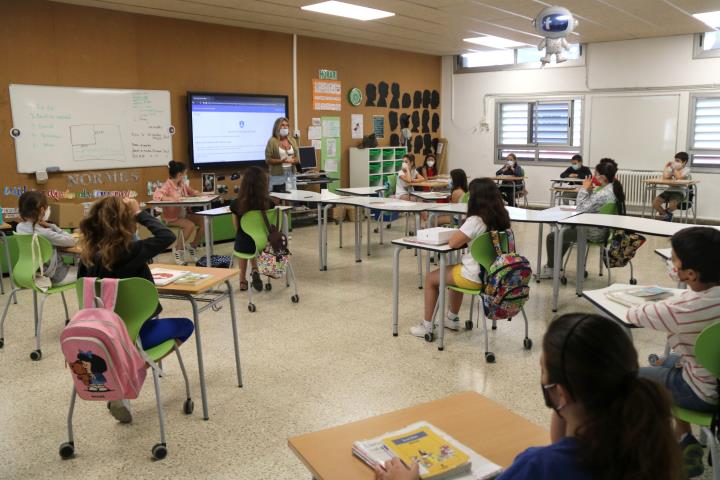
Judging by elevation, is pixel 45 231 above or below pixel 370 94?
below

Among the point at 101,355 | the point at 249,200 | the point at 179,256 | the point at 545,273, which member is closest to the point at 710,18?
the point at 545,273

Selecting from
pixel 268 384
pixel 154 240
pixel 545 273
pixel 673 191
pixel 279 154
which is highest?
pixel 279 154

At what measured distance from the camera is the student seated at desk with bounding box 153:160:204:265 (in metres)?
6.88

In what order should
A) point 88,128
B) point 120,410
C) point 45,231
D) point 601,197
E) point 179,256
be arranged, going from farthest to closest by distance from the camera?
1. point 88,128
2. point 179,256
3. point 601,197
4. point 45,231
5. point 120,410

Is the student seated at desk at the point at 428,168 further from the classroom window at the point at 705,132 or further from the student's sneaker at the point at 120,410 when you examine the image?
the student's sneaker at the point at 120,410

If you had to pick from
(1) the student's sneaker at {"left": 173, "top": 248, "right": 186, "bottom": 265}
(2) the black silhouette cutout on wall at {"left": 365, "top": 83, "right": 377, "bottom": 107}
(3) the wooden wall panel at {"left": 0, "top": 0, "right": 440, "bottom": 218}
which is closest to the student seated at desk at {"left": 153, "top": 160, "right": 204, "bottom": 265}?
(1) the student's sneaker at {"left": 173, "top": 248, "right": 186, "bottom": 265}

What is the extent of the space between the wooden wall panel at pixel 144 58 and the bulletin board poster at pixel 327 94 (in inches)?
5.3

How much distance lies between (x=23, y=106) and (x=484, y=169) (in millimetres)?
8185

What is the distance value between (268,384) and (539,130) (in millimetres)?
9047

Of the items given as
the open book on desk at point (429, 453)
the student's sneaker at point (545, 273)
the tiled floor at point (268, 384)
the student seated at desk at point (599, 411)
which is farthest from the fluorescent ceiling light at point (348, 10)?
the student seated at desk at point (599, 411)

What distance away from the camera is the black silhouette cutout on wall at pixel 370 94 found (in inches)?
420

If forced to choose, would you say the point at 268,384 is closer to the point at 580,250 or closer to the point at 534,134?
the point at 580,250

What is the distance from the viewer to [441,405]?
1.86m

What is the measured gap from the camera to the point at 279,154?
8.34 m
